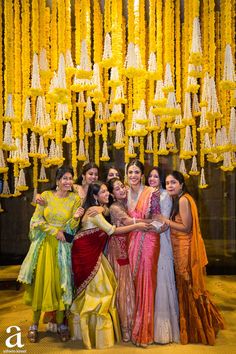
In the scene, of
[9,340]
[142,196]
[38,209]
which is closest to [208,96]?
[142,196]

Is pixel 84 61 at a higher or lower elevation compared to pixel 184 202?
higher

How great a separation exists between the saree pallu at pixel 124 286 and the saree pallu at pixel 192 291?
377mm

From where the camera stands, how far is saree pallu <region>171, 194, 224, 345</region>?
3387mm

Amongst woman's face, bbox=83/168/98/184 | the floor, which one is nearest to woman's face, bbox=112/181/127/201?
woman's face, bbox=83/168/98/184

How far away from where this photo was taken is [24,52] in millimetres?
4441

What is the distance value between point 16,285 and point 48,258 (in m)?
2.39

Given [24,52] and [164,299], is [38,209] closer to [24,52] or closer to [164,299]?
[164,299]

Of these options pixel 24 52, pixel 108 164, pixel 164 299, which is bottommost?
pixel 164 299

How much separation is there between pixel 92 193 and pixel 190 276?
1.00m

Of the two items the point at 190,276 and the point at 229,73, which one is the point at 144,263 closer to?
the point at 190,276

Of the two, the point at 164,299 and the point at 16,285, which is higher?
the point at 164,299

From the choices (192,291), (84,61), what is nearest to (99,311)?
(192,291)

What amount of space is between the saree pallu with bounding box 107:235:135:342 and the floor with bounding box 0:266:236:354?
6.1 inches

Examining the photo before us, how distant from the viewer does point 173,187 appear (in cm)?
351
